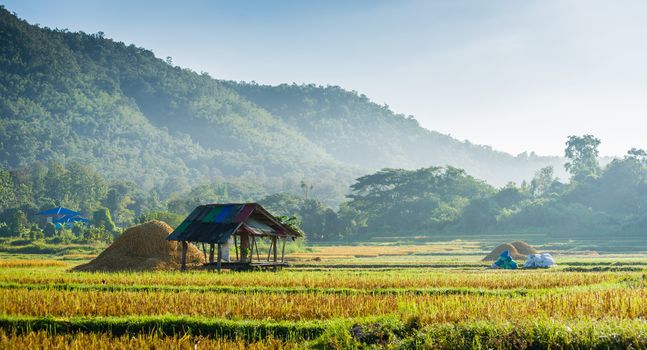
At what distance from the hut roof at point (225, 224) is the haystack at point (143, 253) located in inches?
56.8

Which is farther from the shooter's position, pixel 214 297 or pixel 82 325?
pixel 214 297

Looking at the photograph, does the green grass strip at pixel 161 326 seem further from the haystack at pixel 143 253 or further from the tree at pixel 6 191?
the tree at pixel 6 191

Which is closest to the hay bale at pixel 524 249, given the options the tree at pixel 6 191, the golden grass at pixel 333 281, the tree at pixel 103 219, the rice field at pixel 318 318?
the golden grass at pixel 333 281

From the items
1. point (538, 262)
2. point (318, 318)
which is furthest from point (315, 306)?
point (538, 262)

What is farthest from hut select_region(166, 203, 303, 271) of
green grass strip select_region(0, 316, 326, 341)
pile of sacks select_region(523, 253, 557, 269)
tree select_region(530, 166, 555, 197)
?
tree select_region(530, 166, 555, 197)

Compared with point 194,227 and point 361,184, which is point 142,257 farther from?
point 361,184

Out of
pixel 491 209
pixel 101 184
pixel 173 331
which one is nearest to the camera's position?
→ pixel 173 331

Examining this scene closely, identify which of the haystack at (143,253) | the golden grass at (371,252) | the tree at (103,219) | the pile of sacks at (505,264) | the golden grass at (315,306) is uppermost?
the tree at (103,219)

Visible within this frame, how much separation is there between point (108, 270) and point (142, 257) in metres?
2.04

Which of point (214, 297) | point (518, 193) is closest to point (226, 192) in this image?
point (518, 193)

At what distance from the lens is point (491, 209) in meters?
89.2

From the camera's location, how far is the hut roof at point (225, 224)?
29.1 metres

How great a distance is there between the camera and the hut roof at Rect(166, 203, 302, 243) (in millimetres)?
29078

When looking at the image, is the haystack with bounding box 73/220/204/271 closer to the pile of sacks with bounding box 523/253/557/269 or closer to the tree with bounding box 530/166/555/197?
the pile of sacks with bounding box 523/253/557/269
